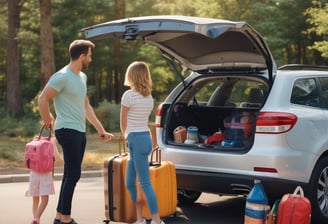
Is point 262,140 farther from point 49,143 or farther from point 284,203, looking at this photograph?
point 49,143

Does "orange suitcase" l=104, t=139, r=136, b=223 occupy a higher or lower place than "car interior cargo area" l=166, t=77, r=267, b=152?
lower

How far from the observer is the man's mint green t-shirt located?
626 centimetres

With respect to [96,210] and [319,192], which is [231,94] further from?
[96,210]

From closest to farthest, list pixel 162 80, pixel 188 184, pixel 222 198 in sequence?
pixel 188 184 → pixel 222 198 → pixel 162 80

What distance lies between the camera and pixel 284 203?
20.0 feet

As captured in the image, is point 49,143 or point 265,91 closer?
point 49,143

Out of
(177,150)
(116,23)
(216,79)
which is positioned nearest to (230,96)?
(216,79)

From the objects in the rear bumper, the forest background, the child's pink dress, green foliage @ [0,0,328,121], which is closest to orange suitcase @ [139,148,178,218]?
the rear bumper

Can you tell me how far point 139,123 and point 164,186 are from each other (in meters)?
0.79

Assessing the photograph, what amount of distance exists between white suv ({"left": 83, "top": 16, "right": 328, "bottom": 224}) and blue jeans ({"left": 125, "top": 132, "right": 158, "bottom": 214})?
29.5 inches

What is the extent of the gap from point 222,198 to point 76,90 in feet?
10.5

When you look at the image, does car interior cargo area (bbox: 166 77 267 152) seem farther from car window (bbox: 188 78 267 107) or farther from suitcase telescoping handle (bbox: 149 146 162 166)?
suitcase telescoping handle (bbox: 149 146 162 166)

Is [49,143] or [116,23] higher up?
[116,23]

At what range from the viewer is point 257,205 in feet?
20.3
